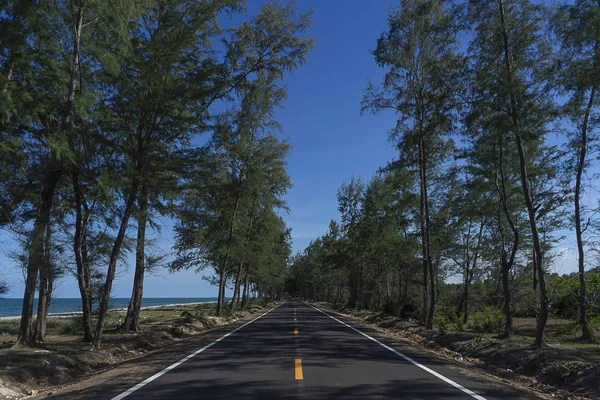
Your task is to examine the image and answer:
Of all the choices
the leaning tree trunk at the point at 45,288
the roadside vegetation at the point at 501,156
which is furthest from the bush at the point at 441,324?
the leaning tree trunk at the point at 45,288

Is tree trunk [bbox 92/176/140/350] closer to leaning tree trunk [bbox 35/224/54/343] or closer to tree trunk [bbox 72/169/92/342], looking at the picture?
tree trunk [bbox 72/169/92/342]

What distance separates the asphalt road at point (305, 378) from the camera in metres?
6.95

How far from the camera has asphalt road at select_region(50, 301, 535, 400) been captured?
6949mm

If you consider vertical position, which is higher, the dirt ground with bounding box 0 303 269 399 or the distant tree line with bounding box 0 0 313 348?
the distant tree line with bounding box 0 0 313 348

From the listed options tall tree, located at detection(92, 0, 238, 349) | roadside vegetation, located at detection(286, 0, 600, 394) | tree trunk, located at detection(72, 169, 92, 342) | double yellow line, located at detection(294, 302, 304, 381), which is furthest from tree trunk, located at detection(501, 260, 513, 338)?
tree trunk, located at detection(72, 169, 92, 342)

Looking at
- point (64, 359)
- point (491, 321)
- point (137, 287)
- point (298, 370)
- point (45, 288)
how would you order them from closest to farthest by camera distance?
point (298, 370)
point (64, 359)
point (45, 288)
point (137, 287)
point (491, 321)

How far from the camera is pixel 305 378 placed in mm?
8242

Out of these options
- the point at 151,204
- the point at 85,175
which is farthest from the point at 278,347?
the point at 85,175

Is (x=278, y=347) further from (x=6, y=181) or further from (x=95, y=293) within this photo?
(x=6, y=181)

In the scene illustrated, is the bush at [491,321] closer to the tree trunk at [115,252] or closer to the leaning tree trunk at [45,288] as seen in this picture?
the tree trunk at [115,252]

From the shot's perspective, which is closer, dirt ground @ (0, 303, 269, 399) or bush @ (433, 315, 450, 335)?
dirt ground @ (0, 303, 269, 399)

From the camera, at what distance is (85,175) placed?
13227 millimetres

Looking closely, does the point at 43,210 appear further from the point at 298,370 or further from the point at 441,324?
the point at 441,324

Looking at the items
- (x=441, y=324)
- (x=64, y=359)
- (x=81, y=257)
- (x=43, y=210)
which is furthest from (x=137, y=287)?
(x=441, y=324)
